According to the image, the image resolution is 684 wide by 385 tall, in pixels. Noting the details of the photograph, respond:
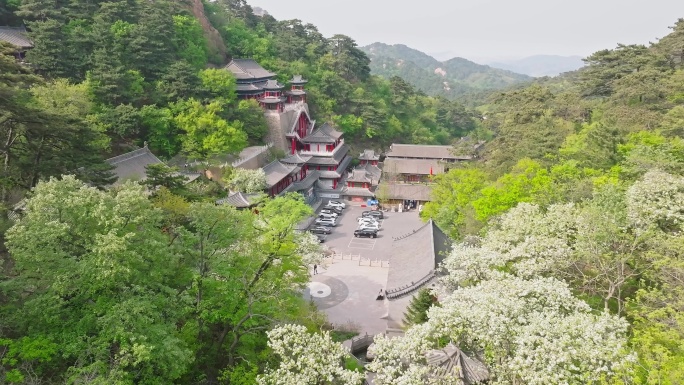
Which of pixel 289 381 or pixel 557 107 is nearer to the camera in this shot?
pixel 289 381

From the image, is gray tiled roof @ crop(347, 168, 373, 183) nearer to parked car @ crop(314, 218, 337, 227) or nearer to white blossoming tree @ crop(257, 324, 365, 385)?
parked car @ crop(314, 218, 337, 227)

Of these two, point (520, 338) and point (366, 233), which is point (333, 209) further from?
point (520, 338)

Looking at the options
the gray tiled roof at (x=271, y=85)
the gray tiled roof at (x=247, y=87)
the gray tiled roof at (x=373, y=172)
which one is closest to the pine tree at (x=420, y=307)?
the gray tiled roof at (x=373, y=172)

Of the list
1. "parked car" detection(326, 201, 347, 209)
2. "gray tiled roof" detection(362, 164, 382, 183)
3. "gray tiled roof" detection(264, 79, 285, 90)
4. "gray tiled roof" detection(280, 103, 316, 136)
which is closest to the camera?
"parked car" detection(326, 201, 347, 209)

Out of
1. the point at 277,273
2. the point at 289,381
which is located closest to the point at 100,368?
the point at 289,381

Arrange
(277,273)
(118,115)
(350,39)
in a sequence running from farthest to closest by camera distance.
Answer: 1. (350,39)
2. (118,115)
3. (277,273)

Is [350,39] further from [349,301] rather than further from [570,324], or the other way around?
[570,324]

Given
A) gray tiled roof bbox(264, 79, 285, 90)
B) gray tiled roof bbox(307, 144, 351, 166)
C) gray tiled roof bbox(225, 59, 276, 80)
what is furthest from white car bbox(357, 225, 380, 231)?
gray tiled roof bbox(225, 59, 276, 80)
